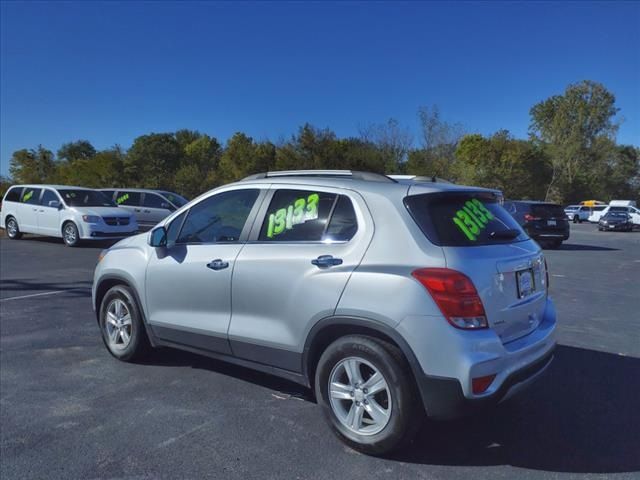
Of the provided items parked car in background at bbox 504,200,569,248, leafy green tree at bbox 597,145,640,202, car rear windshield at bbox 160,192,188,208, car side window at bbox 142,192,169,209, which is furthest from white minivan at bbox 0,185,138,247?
leafy green tree at bbox 597,145,640,202

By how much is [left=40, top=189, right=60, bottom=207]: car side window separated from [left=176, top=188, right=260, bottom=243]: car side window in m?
12.9

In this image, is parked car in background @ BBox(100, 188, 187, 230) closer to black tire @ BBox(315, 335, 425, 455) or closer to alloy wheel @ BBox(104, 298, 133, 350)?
alloy wheel @ BBox(104, 298, 133, 350)

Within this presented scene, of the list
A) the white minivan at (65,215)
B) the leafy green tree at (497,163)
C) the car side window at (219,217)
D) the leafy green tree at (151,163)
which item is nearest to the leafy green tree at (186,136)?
the leafy green tree at (151,163)

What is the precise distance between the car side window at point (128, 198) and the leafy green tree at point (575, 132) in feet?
163

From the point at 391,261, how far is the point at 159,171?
3847 cm

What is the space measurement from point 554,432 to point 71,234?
47.6 feet

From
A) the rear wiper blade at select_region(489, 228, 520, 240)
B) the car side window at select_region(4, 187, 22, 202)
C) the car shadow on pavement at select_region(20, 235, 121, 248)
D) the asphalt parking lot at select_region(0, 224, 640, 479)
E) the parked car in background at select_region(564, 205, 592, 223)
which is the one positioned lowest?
the asphalt parking lot at select_region(0, 224, 640, 479)

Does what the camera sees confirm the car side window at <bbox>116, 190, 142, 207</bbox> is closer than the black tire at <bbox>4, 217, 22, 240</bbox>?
No

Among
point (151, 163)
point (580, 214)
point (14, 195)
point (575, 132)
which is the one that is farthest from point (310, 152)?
point (575, 132)

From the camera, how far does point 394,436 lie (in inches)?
120

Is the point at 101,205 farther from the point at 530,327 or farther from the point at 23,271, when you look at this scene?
the point at 530,327

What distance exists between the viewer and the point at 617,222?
3150cm

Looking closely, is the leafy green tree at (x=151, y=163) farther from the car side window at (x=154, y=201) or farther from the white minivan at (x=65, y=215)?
the white minivan at (x=65, y=215)

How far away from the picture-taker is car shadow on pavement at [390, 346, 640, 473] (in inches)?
124
